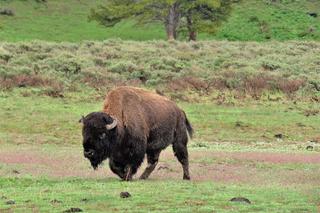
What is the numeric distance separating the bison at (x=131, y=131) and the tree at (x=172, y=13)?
4189 centimetres

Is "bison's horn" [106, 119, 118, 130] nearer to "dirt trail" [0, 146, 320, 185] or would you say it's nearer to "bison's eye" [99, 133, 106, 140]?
"bison's eye" [99, 133, 106, 140]

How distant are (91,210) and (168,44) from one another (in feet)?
134

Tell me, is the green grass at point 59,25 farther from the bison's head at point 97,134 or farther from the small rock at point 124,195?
the small rock at point 124,195

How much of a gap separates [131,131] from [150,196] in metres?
2.83

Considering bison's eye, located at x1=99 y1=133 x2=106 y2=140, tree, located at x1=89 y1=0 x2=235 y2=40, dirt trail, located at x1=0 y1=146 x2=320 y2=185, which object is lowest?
tree, located at x1=89 y1=0 x2=235 y2=40

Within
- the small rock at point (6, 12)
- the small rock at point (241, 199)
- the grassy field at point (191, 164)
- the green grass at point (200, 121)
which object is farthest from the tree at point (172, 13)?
the small rock at point (241, 199)

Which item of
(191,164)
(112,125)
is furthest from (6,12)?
(112,125)

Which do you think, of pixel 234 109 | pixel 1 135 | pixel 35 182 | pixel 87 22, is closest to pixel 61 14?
pixel 87 22

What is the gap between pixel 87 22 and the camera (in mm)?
64875

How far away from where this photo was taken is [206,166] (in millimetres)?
20047

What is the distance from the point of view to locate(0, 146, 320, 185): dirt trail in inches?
695

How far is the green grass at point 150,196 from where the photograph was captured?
12.1 m

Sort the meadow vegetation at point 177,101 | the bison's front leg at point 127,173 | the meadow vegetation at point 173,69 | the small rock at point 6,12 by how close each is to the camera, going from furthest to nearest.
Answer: the small rock at point 6,12, the meadow vegetation at point 173,69, the bison's front leg at point 127,173, the meadow vegetation at point 177,101

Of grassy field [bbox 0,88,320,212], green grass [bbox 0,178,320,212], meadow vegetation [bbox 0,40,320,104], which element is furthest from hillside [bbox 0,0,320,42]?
green grass [bbox 0,178,320,212]
